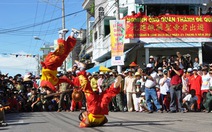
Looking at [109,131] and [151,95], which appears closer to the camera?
[109,131]

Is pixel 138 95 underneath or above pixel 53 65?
underneath

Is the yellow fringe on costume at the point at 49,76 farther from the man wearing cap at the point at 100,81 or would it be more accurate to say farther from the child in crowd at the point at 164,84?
the man wearing cap at the point at 100,81

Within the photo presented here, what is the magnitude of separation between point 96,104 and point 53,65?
5.88 feet

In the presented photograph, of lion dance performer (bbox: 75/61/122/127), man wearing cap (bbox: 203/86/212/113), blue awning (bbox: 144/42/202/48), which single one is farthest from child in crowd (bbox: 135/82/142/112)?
blue awning (bbox: 144/42/202/48)

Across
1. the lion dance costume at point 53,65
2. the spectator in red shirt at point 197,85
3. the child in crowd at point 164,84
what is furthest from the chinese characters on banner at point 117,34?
the lion dance costume at point 53,65

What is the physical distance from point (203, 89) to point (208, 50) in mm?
12774

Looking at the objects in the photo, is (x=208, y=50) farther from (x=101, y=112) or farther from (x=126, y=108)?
(x=101, y=112)

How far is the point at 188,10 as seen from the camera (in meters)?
30.0

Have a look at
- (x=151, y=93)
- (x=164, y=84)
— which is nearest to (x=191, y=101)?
(x=164, y=84)

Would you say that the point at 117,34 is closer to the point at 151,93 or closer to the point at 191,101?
the point at 151,93

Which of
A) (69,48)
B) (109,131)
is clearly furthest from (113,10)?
(109,131)

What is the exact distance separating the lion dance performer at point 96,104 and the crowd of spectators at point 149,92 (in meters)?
2.89

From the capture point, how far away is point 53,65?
1140 centimetres

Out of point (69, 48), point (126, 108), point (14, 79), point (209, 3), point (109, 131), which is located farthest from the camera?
point (209, 3)
